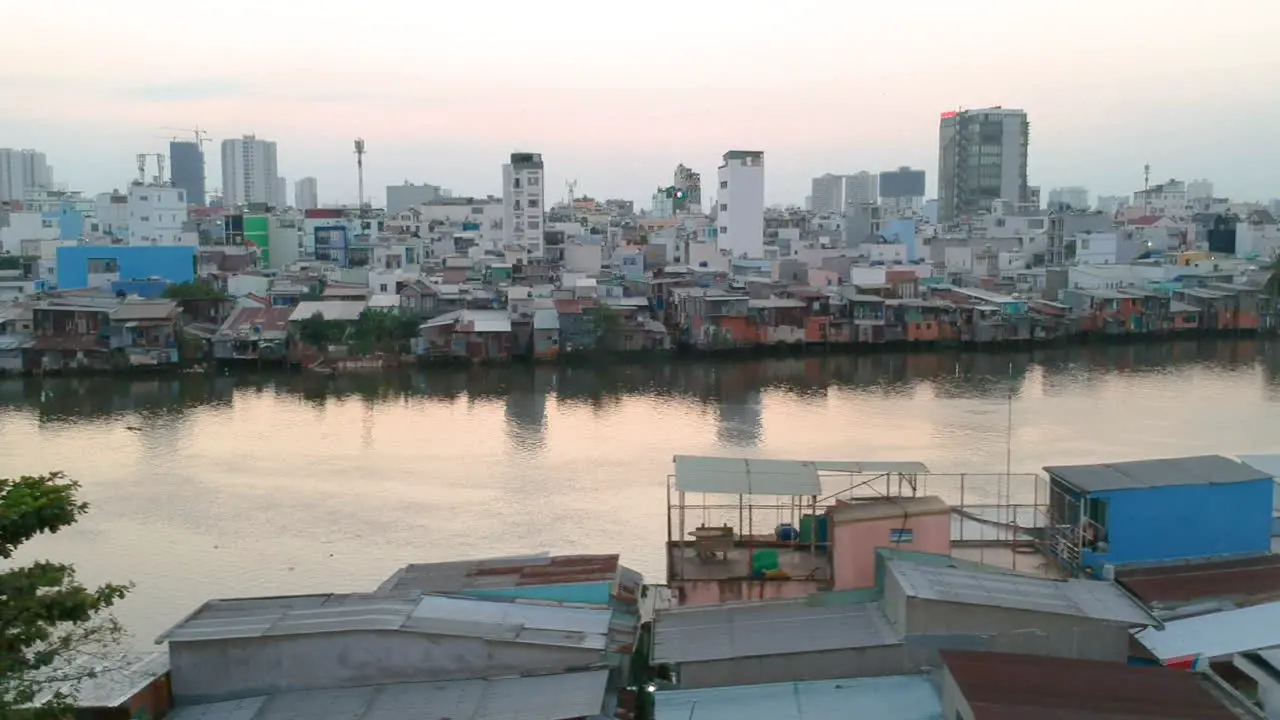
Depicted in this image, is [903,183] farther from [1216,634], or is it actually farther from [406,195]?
[1216,634]

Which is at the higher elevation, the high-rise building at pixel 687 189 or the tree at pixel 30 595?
the high-rise building at pixel 687 189

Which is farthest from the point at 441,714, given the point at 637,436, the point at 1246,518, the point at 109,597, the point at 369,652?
the point at 637,436

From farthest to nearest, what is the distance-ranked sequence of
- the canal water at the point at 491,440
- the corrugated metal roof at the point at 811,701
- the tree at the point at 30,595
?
the canal water at the point at 491,440, the corrugated metal roof at the point at 811,701, the tree at the point at 30,595

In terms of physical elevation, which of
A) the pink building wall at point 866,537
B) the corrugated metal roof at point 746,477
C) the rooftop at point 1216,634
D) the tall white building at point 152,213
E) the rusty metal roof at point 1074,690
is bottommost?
the rooftop at point 1216,634

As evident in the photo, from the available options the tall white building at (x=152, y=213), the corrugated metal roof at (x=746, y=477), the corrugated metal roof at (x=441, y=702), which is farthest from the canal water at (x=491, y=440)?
the tall white building at (x=152, y=213)

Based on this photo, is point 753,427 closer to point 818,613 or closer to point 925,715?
point 818,613

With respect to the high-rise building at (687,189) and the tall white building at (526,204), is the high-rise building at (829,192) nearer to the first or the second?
the high-rise building at (687,189)

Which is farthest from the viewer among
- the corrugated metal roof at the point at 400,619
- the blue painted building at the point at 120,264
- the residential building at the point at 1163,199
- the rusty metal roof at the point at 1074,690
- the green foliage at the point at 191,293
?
the residential building at the point at 1163,199

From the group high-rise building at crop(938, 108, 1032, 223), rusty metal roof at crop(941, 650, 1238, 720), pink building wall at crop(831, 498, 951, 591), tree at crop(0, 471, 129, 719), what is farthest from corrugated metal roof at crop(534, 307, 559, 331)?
high-rise building at crop(938, 108, 1032, 223)
